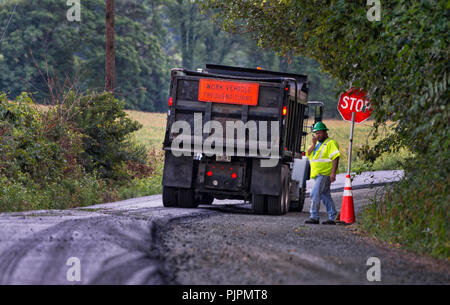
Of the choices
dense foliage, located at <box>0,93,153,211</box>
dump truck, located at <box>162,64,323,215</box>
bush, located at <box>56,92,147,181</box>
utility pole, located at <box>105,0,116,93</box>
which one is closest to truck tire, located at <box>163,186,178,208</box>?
dump truck, located at <box>162,64,323,215</box>

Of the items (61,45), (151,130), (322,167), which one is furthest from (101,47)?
(322,167)

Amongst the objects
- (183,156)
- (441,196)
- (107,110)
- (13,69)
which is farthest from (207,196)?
(13,69)

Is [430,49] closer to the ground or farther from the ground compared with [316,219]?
farther from the ground

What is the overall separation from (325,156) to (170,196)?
147 inches

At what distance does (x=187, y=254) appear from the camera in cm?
775

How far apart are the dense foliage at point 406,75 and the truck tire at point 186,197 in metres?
3.72

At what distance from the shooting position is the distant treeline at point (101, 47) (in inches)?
2211

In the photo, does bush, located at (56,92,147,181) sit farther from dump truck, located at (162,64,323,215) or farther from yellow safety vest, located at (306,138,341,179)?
yellow safety vest, located at (306,138,341,179)

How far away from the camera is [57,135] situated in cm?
1872

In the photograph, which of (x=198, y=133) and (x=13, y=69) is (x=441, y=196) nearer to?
(x=198, y=133)

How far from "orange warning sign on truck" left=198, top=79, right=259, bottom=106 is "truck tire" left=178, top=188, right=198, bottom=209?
1.98 m

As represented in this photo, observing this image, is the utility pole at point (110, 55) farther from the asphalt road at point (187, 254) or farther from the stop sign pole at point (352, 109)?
the asphalt road at point (187, 254)

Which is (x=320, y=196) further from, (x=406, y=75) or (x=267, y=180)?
(x=406, y=75)
